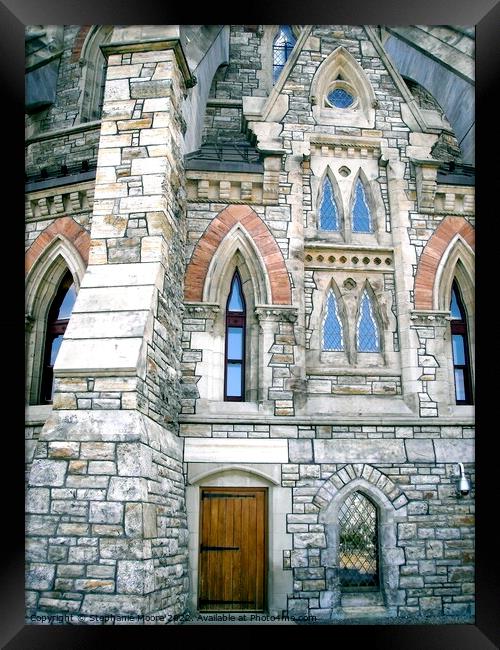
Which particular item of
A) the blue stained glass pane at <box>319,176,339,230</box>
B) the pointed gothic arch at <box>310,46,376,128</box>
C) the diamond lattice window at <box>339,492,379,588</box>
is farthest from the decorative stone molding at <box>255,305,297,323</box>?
the pointed gothic arch at <box>310,46,376,128</box>

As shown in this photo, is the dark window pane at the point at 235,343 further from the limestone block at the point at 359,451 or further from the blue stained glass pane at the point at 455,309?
the blue stained glass pane at the point at 455,309

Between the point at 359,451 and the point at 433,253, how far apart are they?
2.94 m

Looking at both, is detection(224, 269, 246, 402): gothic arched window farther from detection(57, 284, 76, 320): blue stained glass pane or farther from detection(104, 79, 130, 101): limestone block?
detection(104, 79, 130, 101): limestone block

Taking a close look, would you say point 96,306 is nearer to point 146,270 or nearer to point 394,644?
point 146,270

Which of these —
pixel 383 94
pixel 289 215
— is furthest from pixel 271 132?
pixel 383 94

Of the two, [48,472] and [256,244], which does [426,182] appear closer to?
[256,244]

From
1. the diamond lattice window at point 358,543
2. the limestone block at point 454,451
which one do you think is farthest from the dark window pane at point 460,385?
the diamond lattice window at point 358,543

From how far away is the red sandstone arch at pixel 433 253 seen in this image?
838cm

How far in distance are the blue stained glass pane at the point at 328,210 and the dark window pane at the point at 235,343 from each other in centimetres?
199

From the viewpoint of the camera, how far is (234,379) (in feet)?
26.4

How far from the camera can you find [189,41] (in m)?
8.53

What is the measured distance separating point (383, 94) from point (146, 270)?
494cm
